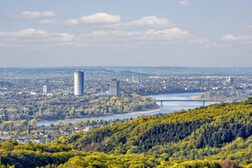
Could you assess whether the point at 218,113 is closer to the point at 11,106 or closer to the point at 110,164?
the point at 110,164

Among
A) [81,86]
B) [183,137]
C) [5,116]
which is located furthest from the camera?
[81,86]

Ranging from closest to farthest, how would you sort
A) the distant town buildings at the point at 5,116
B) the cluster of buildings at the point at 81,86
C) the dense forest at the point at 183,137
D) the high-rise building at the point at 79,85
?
the dense forest at the point at 183,137, the distant town buildings at the point at 5,116, the cluster of buildings at the point at 81,86, the high-rise building at the point at 79,85

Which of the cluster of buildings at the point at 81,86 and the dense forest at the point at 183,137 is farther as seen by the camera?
the cluster of buildings at the point at 81,86

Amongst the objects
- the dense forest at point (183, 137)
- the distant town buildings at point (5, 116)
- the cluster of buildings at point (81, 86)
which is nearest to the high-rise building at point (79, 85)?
the cluster of buildings at point (81, 86)

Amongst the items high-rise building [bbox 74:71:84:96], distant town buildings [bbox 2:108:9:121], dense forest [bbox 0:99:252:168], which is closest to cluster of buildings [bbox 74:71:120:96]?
high-rise building [bbox 74:71:84:96]

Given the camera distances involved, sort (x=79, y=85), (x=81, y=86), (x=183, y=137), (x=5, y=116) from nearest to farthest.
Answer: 1. (x=183, y=137)
2. (x=5, y=116)
3. (x=81, y=86)
4. (x=79, y=85)

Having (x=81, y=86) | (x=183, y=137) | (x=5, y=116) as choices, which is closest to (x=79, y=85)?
(x=81, y=86)

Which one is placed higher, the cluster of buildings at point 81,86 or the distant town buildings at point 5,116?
the cluster of buildings at point 81,86

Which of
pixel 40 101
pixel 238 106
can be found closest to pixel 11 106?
pixel 40 101

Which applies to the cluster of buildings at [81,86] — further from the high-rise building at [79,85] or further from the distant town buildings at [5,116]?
the distant town buildings at [5,116]

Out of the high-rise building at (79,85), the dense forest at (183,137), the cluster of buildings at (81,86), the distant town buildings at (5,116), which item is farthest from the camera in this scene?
the high-rise building at (79,85)

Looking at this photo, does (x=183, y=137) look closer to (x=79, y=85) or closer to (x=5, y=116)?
(x=5, y=116)

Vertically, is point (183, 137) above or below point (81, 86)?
above
